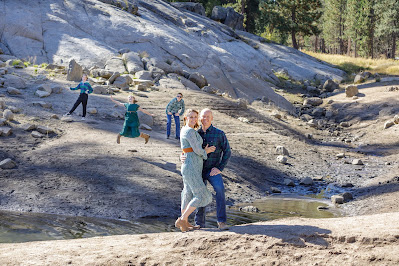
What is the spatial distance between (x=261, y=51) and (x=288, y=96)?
1020cm

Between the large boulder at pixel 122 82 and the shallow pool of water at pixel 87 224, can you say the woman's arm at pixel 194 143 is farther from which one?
the large boulder at pixel 122 82

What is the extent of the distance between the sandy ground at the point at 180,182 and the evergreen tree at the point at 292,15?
24.5 m

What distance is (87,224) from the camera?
8.66 meters

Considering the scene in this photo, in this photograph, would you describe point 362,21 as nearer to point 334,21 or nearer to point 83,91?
point 334,21

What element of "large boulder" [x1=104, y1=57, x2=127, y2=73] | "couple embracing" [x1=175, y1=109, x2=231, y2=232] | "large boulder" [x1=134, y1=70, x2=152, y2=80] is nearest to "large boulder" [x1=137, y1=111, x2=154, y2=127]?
"large boulder" [x1=134, y1=70, x2=152, y2=80]

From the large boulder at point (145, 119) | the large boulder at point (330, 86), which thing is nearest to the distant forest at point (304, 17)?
the large boulder at point (330, 86)

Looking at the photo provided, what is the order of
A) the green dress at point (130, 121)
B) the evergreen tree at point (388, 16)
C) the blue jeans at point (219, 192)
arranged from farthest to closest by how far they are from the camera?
the evergreen tree at point (388, 16), the green dress at point (130, 121), the blue jeans at point (219, 192)

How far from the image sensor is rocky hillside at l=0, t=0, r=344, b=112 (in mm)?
23750

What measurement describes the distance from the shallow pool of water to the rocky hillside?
1389 cm

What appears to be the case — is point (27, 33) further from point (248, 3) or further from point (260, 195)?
point (248, 3)

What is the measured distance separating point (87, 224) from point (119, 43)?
18661mm

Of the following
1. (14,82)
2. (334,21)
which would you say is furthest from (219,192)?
(334,21)

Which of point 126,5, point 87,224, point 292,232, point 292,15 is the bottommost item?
point 87,224

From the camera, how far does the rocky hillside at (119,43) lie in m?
23.8
